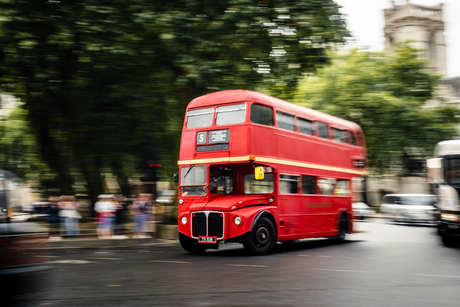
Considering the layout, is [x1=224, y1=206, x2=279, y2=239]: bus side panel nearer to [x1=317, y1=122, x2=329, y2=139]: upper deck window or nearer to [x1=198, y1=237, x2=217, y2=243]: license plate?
[x1=198, y1=237, x2=217, y2=243]: license plate

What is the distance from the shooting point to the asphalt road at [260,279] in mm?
6590

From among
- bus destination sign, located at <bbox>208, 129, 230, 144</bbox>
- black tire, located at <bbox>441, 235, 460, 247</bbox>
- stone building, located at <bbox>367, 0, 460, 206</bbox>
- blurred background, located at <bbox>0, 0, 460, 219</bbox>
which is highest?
stone building, located at <bbox>367, 0, 460, 206</bbox>

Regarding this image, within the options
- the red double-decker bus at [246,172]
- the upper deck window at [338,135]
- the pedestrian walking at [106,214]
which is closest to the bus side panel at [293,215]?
the red double-decker bus at [246,172]

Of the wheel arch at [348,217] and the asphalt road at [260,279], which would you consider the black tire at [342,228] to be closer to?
the wheel arch at [348,217]

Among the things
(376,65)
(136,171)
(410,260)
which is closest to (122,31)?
(410,260)

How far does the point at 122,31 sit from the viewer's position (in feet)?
51.2

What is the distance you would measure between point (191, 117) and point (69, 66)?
238 inches

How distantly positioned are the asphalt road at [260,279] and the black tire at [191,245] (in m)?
0.32

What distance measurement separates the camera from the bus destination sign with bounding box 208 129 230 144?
12.6 m

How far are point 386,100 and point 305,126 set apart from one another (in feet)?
61.6

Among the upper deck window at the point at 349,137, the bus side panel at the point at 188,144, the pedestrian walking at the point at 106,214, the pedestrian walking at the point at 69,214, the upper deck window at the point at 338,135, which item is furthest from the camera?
the upper deck window at the point at 349,137

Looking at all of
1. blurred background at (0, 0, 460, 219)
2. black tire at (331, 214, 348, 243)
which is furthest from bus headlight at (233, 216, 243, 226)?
black tire at (331, 214, 348, 243)

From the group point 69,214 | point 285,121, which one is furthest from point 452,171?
point 69,214

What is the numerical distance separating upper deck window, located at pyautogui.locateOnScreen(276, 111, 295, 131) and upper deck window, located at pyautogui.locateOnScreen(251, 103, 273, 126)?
1.22 ft
